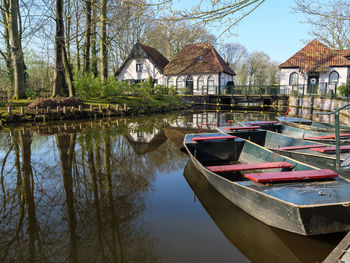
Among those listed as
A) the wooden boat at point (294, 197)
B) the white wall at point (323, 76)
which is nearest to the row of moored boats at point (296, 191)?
the wooden boat at point (294, 197)

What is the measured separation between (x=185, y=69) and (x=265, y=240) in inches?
1348

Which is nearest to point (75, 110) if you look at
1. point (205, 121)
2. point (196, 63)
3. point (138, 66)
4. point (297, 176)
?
point (205, 121)

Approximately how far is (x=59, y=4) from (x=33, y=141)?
463 inches

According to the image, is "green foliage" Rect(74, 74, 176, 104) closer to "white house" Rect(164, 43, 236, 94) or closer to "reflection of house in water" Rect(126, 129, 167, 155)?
"reflection of house in water" Rect(126, 129, 167, 155)

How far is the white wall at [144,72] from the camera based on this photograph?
3809 centimetres

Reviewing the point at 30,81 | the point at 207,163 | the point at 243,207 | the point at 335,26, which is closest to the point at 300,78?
the point at 335,26

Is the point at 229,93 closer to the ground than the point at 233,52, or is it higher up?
closer to the ground

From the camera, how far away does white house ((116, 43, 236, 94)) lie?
116 ft

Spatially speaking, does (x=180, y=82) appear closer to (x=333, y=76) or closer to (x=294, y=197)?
(x=333, y=76)

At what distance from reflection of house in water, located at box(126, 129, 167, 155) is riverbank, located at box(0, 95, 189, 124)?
6639 millimetres

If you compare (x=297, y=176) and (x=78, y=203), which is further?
(x=78, y=203)

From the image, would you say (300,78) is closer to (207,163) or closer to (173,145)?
(173,145)

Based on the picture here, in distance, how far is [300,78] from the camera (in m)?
32.2

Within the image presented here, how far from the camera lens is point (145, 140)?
11.5 metres
